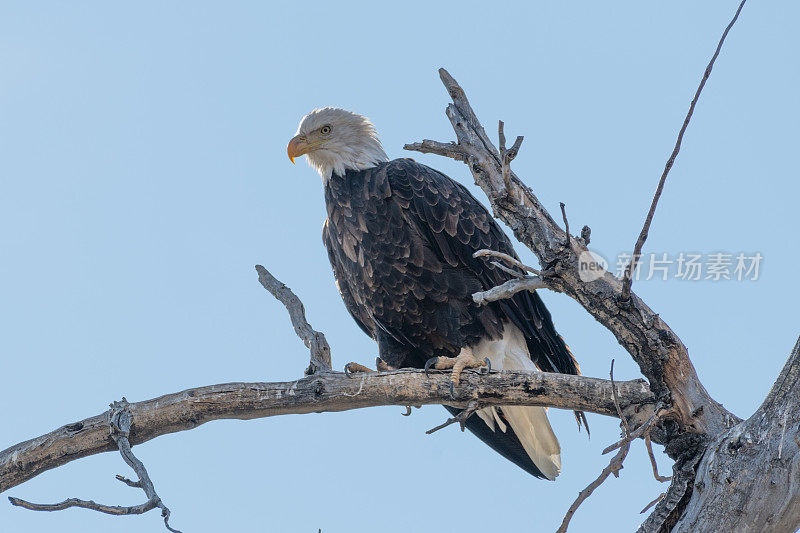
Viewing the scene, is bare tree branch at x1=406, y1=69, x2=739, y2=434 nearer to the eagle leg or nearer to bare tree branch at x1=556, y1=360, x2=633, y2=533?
bare tree branch at x1=556, y1=360, x2=633, y2=533

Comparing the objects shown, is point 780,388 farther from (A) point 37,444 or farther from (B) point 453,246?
(A) point 37,444

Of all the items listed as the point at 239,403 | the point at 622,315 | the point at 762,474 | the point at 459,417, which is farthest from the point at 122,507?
the point at 762,474

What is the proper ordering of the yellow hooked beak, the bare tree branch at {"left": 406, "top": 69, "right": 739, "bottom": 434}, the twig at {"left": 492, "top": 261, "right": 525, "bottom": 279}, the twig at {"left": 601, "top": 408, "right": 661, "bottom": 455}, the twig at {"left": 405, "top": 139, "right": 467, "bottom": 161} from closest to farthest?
the twig at {"left": 601, "top": 408, "right": 661, "bottom": 455} → the twig at {"left": 492, "top": 261, "right": 525, "bottom": 279} → the bare tree branch at {"left": 406, "top": 69, "right": 739, "bottom": 434} → the twig at {"left": 405, "top": 139, "right": 467, "bottom": 161} → the yellow hooked beak

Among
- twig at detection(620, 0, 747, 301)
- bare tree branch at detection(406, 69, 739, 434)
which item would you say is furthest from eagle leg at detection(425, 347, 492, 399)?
twig at detection(620, 0, 747, 301)

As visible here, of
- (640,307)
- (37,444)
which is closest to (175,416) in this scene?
(37,444)

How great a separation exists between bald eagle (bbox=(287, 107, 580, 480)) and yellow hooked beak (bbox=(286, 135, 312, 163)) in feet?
1.64

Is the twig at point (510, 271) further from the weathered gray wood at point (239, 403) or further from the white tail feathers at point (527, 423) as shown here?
the white tail feathers at point (527, 423)

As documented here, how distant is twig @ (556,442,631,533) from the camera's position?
285 cm

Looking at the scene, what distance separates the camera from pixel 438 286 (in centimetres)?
465

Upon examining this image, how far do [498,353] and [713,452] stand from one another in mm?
1805

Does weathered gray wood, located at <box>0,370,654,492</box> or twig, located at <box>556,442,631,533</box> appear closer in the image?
twig, located at <box>556,442,631,533</box>

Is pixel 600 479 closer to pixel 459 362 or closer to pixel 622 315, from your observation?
pixel 622 315

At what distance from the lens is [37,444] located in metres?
3.67

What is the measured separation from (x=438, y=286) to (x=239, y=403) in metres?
1.42
